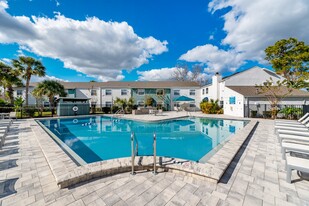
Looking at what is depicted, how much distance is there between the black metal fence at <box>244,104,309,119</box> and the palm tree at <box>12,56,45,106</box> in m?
28.7

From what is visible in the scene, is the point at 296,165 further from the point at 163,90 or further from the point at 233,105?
the point at 163,90

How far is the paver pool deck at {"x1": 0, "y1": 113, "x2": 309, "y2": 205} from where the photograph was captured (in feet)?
8.09

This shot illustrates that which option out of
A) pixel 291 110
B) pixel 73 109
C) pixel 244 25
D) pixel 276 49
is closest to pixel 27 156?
pixel 73 109

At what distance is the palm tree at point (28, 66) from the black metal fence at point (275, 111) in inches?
1130

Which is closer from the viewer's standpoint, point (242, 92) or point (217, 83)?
point (242, 92)

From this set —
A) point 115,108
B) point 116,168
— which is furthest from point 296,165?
point 115,108

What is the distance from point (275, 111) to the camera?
563 inches

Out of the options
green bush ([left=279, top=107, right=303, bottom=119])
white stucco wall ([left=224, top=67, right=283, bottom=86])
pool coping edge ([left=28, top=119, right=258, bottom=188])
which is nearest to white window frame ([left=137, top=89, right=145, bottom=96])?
white stucco wall ([left=224, top=67, right=283, bottom=86])

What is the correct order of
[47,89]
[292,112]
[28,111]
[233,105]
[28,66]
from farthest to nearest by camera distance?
[28,66] < [47,89] < [233,105] < [28,111] < [292,112]

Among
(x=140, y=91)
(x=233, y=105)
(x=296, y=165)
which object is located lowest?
(x=296, y=165)

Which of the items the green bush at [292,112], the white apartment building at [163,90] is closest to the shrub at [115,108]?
the white apartment building at [163,90]

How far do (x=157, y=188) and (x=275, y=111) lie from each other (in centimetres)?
Result: 1736

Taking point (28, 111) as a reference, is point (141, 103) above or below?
above

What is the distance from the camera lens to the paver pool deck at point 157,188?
2.46m
